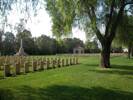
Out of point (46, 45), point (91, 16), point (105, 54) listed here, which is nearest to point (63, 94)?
point (91, 16)

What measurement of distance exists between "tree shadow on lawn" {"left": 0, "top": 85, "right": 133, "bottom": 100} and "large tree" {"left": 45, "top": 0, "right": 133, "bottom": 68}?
11.0m

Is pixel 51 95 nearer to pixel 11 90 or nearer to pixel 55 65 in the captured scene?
pixel 11 90

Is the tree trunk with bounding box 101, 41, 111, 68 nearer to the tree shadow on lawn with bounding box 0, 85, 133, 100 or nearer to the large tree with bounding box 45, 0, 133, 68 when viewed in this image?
the large tree with bounding box 45, 0, 133, 68

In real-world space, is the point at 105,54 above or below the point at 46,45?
below

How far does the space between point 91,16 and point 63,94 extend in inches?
591

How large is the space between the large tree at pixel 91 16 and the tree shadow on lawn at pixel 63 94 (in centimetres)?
1100

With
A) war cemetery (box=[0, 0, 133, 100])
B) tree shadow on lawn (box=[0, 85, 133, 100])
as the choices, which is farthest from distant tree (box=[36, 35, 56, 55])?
tree shadow on lawn (box=[0, 85, 133, 100])

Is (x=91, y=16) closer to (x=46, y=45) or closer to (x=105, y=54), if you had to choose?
(x=105, y=54)

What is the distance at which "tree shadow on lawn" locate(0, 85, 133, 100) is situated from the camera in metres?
11.9

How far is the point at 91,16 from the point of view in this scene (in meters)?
26.6

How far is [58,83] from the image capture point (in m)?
15.7

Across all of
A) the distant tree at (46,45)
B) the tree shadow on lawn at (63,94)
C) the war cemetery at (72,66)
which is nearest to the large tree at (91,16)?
the war cemetery at (72,66)

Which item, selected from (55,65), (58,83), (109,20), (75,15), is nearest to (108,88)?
(58,83)

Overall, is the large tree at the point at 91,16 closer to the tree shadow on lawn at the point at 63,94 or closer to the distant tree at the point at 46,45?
the tree shadow on lawn at the point at 63,94
